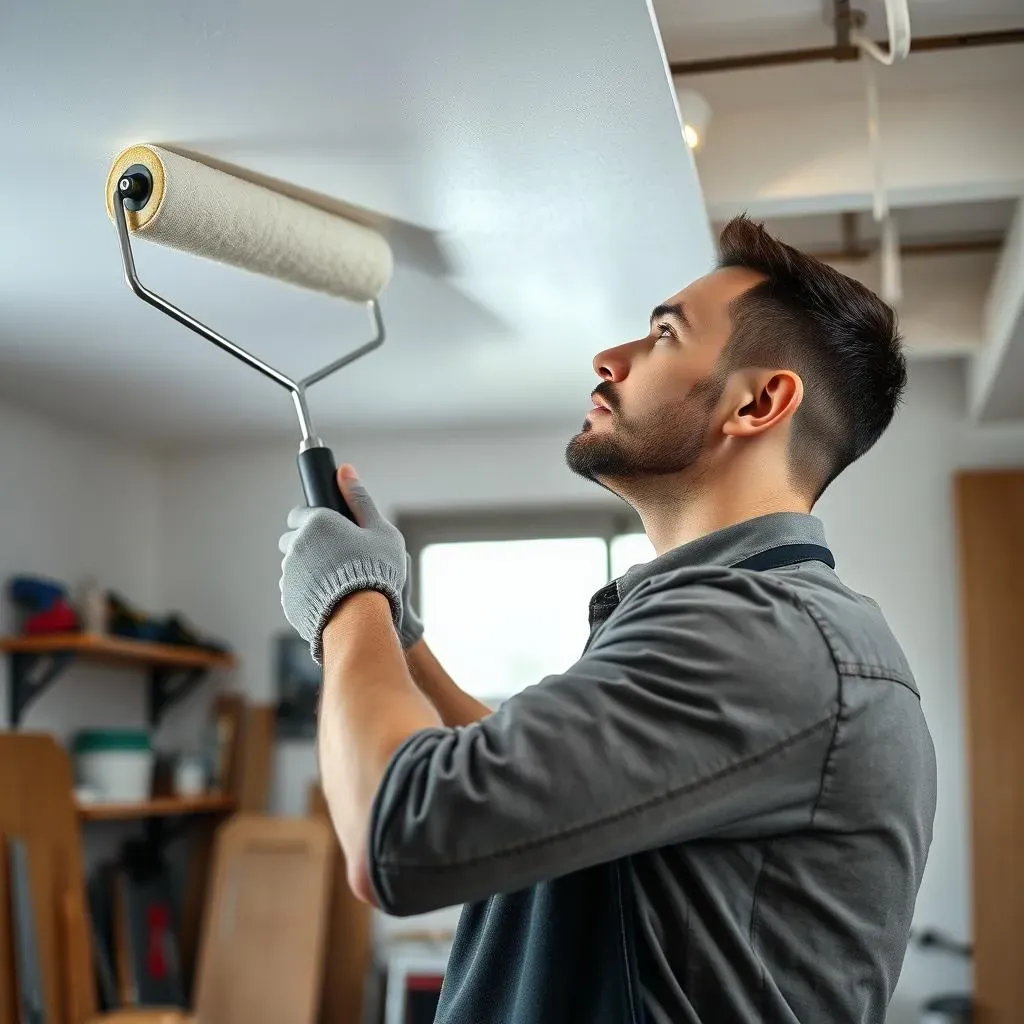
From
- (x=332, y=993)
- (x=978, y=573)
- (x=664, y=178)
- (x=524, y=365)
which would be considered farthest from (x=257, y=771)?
(x=664, y=178)

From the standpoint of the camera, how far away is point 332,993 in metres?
3.96

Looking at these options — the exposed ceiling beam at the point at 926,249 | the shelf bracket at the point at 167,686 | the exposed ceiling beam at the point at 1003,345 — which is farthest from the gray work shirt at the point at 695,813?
the shelf bracket at the point at 167,686

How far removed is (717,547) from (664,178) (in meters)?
1.25

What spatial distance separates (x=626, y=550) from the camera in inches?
165

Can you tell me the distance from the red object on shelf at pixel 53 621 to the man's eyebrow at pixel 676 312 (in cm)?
274

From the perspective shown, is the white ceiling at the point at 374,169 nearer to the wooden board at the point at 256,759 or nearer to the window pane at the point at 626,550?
the window pane at the point at 626,550

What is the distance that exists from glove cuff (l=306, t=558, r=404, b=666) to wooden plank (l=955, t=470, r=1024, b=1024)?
10.1ft

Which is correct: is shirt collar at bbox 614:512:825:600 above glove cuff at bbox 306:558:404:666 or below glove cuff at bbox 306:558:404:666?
above

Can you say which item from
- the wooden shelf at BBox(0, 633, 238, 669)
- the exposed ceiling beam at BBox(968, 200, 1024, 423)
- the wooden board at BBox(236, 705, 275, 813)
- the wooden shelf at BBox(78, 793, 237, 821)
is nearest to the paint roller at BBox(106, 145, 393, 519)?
the exposed ceiling beam at BBox(968, 200, 1024, 423)

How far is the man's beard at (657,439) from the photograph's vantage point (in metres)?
1.20

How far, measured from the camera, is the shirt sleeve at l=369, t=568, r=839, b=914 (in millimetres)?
835

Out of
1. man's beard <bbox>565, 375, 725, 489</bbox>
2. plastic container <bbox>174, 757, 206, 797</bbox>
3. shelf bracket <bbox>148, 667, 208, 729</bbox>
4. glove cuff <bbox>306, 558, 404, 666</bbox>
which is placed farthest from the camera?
shelf bracket <bbox>148, 667, 208, 729</bbox>

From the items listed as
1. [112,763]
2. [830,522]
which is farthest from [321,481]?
[830,522]

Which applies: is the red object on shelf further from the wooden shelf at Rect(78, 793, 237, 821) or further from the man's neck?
the man's neck
